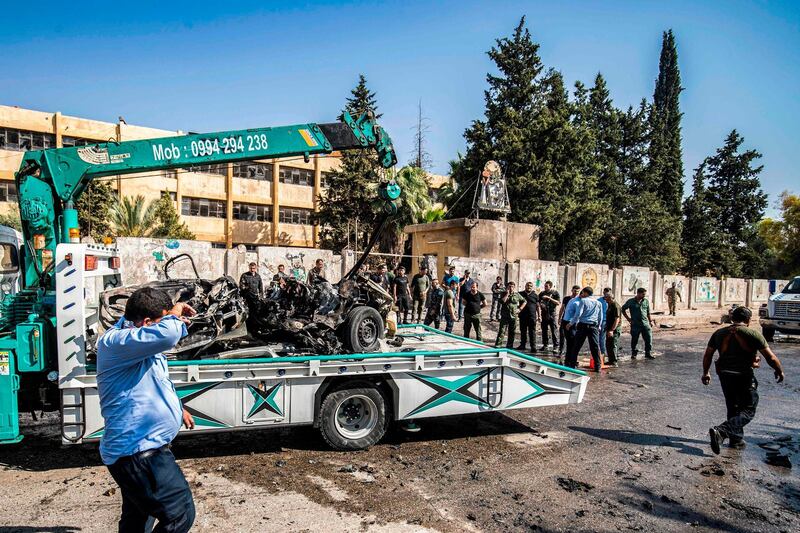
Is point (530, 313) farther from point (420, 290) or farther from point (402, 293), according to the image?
point (420, 290)

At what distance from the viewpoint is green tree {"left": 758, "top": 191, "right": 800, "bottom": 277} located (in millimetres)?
47625

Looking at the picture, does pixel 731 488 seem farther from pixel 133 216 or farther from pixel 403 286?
pixel 133 216

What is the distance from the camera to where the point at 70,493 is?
4625 millimetres

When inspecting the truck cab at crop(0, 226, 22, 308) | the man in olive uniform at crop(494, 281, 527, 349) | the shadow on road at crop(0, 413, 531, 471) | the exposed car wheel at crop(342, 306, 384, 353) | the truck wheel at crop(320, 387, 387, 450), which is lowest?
the shadow on road at crop(0, 413, 531, 471)

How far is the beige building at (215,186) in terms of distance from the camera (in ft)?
107

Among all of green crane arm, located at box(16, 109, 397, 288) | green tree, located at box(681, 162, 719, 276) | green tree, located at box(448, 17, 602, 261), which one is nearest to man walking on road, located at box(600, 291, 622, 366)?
green crane arm, located at box(16, 109, 397, 288)

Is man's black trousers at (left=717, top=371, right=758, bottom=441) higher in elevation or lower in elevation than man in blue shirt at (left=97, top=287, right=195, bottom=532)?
lower

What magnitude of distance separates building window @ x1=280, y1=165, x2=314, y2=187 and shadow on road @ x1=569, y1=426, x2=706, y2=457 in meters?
38.6

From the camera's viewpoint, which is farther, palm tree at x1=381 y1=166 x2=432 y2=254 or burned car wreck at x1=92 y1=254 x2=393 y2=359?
palm tree at x1=381 y1=166 x2=432 y2=254

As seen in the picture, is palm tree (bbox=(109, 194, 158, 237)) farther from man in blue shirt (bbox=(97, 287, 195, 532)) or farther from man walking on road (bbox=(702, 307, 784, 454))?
man walking on road (bbox=(702, 307, 784, 454))

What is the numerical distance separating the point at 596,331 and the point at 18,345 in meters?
9.20

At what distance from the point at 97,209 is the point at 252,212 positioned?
13.6m

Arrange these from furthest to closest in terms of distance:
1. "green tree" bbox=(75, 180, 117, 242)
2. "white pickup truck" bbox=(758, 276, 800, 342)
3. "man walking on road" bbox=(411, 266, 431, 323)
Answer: "green tree" bbox=(75, 180, 117, 242), "white pickup truck" bbox=(758, 276, 800, 342), "man walking on road" bbox=(411, 266, 431, 323)

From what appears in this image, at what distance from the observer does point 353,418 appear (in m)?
6.00
